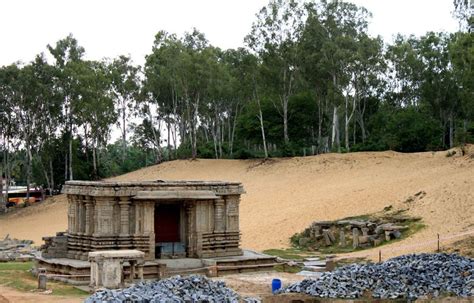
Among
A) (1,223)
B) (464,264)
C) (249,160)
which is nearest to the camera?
(464,264)

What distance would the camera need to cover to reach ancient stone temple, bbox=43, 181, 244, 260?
25469 mm

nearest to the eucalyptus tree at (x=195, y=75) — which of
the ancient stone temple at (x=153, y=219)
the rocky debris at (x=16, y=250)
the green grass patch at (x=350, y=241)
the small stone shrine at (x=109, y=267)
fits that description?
the rocky debris at (x=16, y=250)

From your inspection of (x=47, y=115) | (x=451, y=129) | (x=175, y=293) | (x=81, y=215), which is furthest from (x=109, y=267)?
(x=47, y=115)

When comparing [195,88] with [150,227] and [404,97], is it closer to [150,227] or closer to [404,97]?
[404,97]

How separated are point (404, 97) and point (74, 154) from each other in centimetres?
3171

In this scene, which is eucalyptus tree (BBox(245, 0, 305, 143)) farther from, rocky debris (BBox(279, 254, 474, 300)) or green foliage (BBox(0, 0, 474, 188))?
rocky debris (BBox(279, 254, 474, 300))

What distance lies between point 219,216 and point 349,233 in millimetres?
8860

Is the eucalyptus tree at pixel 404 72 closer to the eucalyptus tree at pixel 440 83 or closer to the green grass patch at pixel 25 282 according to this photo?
the eucalyptus tree at pixel 440 83

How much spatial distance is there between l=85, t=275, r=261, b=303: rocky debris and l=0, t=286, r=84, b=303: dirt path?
3.15 m

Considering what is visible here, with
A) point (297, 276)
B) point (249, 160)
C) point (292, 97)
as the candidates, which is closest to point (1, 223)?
point (249, 160)

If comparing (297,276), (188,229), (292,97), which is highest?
(292,97)

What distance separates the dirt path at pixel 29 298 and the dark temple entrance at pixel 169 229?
22.0 feet

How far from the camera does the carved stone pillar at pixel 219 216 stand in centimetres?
2700

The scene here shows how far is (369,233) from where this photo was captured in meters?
32.7
